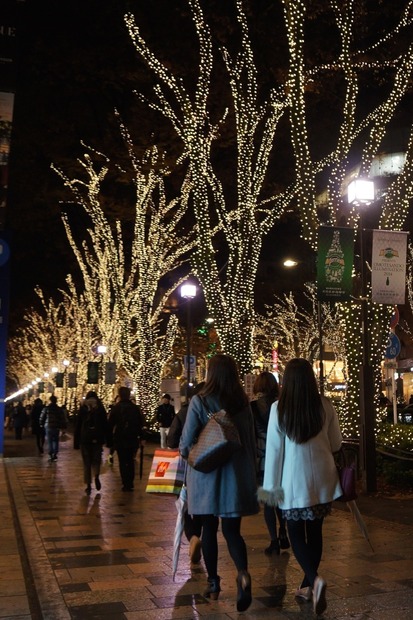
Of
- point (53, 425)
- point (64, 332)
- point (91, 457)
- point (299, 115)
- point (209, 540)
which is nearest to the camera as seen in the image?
point (209, 540)

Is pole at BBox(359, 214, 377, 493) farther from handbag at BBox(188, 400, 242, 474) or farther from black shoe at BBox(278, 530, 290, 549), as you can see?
handbag at BBox(188, 400, 242, 474)

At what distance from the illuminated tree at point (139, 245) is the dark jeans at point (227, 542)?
40.3 feet

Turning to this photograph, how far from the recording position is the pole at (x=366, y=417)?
37.1ft

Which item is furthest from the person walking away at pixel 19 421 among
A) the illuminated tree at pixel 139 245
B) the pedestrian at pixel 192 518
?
the pedestrian at pixel 192 518

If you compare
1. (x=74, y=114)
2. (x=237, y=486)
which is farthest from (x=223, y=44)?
(x=237, y=486)

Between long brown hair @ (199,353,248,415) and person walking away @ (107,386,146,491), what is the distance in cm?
792

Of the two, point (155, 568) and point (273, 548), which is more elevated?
point (273, 548)

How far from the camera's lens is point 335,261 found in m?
11.5

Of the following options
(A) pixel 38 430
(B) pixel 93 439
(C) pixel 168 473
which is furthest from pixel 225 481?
(A) pixel 38 430

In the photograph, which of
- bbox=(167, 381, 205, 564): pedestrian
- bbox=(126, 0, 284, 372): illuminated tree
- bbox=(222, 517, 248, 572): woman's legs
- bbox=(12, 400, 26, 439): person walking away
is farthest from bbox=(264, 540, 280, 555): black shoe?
bbox=(12, 400, 26, 439): person walking away

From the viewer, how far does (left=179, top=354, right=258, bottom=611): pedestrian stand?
16.9ft

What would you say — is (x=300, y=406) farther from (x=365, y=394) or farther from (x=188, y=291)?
(x=188, y=291)

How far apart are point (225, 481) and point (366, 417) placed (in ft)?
21.9

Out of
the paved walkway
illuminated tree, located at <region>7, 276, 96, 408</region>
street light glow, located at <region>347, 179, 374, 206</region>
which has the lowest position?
the paved walkway
